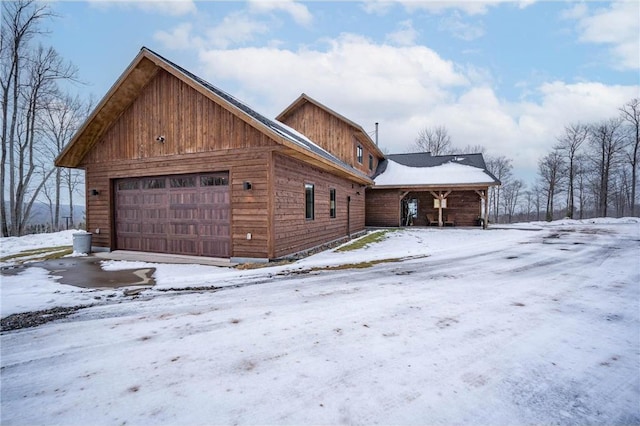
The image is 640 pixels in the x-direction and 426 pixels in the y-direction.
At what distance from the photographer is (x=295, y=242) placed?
9.03 metres

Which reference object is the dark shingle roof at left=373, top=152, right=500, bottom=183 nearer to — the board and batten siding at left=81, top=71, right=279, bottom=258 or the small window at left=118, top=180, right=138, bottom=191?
the board and batten siding at left=81, top=71, right=279, bottom=258

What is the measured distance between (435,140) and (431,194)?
19.1 meters

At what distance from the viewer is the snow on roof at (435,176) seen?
1806 centimetres

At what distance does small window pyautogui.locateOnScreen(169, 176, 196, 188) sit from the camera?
8664 millimetres

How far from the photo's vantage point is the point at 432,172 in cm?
2009

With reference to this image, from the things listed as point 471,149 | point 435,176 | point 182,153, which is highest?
point 471,149

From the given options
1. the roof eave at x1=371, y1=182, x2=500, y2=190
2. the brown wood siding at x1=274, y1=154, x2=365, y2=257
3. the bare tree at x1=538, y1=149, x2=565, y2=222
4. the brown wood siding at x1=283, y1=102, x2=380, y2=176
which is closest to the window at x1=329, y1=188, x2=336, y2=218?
the brown wood siding at x1=274, y1=154, x2=365, y2=257

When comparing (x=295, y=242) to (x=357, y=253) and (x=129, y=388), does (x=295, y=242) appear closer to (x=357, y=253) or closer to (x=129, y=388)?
(x=357, y=253)

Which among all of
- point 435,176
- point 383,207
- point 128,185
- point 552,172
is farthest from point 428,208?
point 552,172

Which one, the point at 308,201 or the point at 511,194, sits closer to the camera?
the point at 308,201

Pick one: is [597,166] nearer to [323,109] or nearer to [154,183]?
[323,109]

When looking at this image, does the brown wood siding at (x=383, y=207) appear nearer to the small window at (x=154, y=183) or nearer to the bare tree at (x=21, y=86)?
A: the small window at (x=154, y=183)

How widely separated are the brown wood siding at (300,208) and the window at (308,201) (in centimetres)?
17

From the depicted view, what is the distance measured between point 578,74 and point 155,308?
1080 inches
